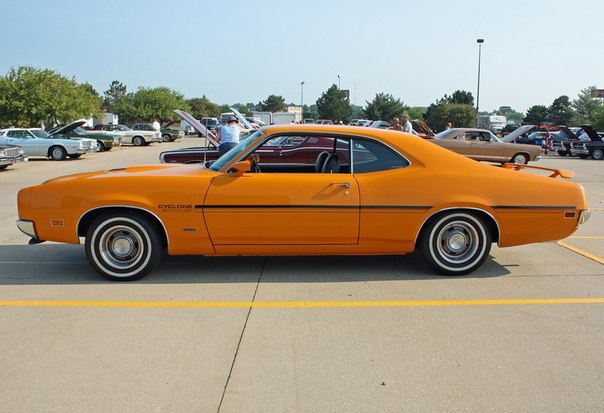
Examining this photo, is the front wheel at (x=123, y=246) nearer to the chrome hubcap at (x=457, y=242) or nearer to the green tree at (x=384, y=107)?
the chrome hubcap at (x=457, y=242)

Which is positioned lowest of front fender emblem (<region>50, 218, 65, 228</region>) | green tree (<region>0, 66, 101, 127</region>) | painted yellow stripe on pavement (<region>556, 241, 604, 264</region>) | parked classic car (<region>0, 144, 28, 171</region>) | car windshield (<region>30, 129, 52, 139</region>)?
painted yellow stripe on pavement (<region>556, 241, 604, 264</region>)

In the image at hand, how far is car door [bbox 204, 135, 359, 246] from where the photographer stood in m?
4.93

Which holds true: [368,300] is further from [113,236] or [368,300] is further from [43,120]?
[43,120]

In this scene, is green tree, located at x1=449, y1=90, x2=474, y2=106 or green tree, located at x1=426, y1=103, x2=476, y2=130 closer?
green tree, located at x1=426, y1=103, x2=476, y2=130

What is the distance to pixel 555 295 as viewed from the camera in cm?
477

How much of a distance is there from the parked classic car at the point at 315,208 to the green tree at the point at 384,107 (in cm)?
6619

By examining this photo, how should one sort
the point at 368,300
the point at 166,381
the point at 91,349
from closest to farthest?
the point at 166,381, the point at 91,349, the point at 368,300

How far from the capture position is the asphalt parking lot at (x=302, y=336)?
3.04m

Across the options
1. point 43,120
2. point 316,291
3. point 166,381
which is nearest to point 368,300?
point 316,291

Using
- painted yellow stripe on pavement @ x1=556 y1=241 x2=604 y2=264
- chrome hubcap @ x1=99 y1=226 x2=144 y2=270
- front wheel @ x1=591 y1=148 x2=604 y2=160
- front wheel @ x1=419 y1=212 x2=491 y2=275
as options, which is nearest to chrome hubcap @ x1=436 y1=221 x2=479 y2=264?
front wheel @ x1=419 y1=212 x2=491 y2=275

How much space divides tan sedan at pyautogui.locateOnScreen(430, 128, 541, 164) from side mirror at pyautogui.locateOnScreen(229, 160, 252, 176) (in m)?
15.5

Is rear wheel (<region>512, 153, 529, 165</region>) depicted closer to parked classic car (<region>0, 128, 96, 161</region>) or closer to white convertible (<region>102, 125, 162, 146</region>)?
parked classic car (<region>0, 128, 96, 161</region>)

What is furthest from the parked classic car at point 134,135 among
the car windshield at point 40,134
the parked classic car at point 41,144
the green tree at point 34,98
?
the parked classic car at point 41,144

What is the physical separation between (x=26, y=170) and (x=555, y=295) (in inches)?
693
